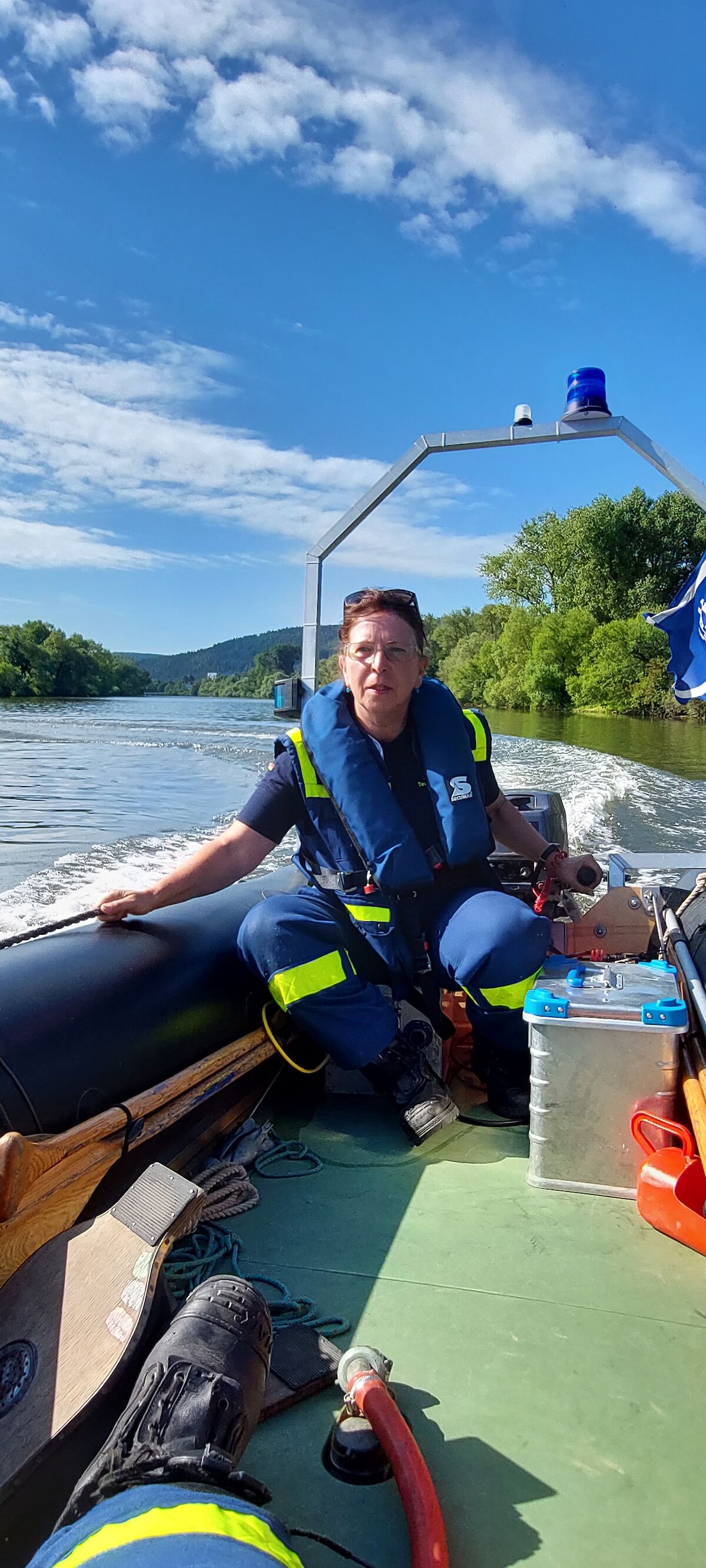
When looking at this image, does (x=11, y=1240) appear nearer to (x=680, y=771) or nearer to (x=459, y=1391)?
(x=459, y=1391)

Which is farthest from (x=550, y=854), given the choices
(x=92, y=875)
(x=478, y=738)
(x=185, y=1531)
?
(x=92, y=875)

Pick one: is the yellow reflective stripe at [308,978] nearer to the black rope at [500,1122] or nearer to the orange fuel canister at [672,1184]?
the black rope at [500,1122]

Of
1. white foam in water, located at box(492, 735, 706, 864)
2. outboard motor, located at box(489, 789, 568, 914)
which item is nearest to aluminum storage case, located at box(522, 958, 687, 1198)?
outboard motor, located at box(489, 789, 568, 914)

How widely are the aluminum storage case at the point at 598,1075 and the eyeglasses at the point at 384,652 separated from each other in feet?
2.56

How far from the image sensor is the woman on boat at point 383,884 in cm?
201

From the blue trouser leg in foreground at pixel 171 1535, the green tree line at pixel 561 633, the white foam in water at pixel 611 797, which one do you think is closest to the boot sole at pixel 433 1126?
the blue trouser leg in foreground at pixel 171 1535

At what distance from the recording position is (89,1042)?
1.62 meters

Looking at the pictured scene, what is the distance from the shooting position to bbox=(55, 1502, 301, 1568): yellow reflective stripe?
750 millimetres

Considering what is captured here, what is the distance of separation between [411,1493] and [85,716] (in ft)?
82.6

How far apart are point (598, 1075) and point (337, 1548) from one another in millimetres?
897

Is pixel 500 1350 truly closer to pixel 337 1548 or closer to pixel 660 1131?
pixel 337 1548

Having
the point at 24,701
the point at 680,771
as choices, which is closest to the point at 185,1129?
the point at 680,771

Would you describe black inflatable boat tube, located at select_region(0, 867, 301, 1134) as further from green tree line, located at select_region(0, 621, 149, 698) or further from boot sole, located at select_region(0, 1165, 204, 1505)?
green tree line, located at select_region(0, 621, 149, 698)

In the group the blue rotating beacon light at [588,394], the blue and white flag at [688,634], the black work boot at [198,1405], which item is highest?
the blue rotating beacon light at [588,394]
